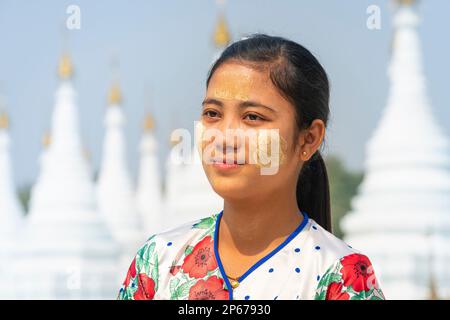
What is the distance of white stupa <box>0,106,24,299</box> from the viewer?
865 inches

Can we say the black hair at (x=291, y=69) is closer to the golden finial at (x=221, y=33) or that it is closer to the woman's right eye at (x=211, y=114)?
the woman's right eye at (x=211, y=114)

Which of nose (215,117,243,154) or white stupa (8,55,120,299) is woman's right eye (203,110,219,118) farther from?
white stupa (8,55,120,299)

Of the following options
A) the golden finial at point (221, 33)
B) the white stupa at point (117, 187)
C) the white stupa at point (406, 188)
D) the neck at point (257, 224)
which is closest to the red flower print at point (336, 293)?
the neck at point (257, 224)

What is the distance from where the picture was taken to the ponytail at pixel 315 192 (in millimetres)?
2043

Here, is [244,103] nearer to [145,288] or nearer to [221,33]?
[145,288]

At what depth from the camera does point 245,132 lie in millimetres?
1849

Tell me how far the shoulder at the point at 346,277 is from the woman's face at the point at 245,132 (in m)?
0.15

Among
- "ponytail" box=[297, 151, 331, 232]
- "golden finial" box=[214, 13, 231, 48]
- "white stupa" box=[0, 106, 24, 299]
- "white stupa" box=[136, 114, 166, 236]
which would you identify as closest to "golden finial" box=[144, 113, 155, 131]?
"white stupa" box=[136, 114, 166, 236]

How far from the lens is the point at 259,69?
1.89 m

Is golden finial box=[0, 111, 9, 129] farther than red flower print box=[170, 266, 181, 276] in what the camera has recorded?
Yes

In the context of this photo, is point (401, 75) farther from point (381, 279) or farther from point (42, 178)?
point (42, 178)

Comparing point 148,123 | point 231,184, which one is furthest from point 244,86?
point 148,123

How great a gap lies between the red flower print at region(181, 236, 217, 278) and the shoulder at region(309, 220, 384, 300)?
17 centimetres
